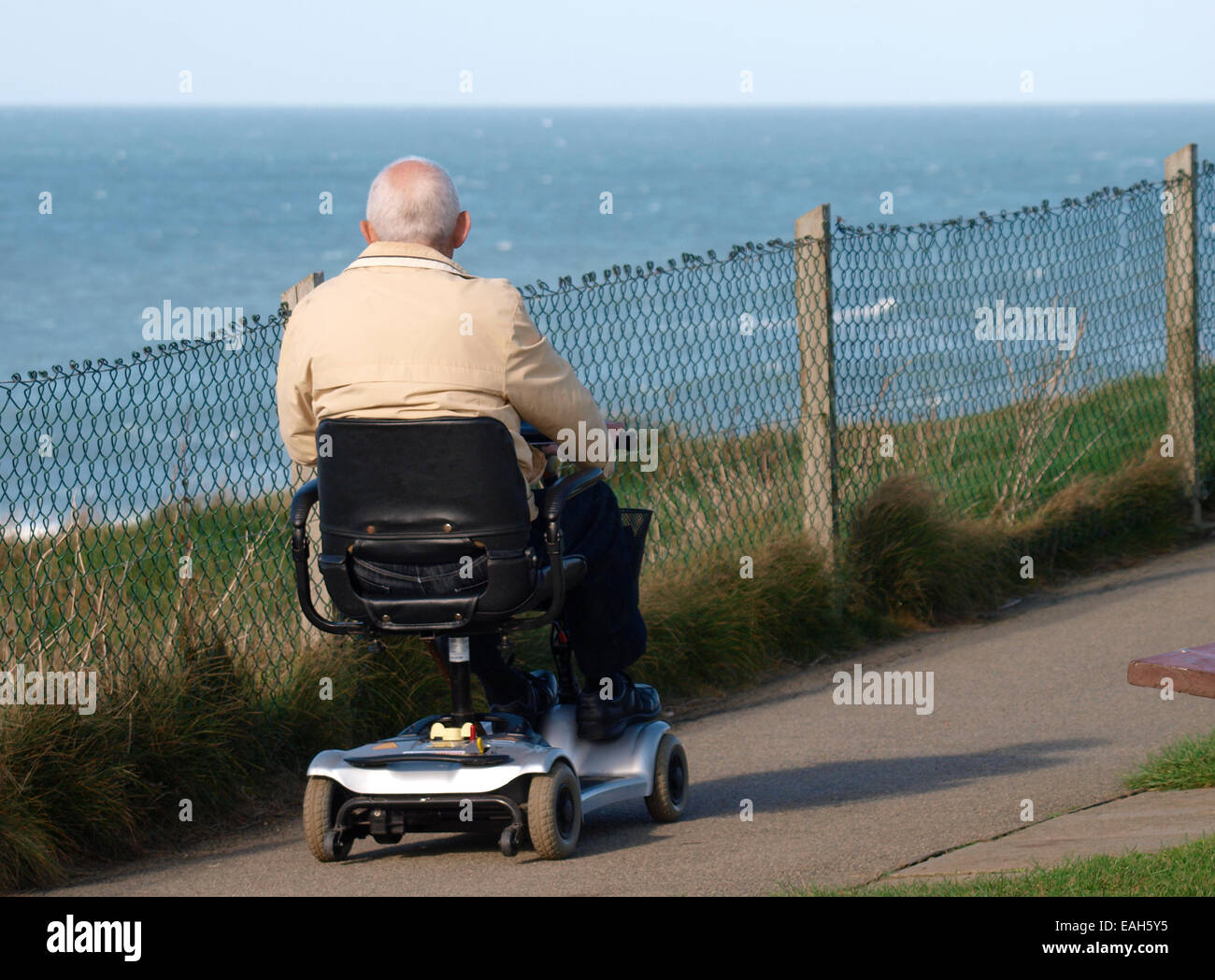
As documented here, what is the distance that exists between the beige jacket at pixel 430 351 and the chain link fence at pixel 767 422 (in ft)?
3.70

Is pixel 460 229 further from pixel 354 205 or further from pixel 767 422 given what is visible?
pixel 354 205

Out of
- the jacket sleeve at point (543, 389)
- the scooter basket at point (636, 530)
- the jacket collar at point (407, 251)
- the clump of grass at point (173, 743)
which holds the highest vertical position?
the jacket collar at point (407, 251)

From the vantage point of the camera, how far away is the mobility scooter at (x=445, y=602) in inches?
163

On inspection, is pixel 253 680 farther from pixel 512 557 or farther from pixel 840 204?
pixel 840 204

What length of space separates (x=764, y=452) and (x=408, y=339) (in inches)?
153

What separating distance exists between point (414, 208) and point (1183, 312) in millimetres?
6176

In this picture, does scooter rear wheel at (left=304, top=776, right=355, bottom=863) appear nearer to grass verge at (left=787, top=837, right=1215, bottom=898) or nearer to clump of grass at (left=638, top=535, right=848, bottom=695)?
grass verge at (left=787, top=837, right=1215, bottom=898)

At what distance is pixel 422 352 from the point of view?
13.7 ft

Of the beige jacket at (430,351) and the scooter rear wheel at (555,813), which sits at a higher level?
the beige jacket at (430,351)

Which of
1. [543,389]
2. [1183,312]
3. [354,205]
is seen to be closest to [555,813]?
[543,389]

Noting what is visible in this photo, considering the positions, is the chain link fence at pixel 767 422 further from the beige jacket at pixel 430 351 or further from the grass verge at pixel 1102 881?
the grass verge at pixel 1102 881

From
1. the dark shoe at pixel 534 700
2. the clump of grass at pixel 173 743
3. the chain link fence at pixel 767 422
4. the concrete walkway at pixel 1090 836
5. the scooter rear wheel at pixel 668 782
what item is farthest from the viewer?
the chain link fence at pixel 767 422

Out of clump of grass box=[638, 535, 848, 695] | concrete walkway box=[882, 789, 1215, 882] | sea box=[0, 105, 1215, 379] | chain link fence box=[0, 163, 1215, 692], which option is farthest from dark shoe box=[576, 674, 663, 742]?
sea box=[0, 105, 1215, 379]

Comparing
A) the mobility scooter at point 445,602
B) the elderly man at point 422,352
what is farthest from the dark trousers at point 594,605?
the mobility scooter at point 445,602
